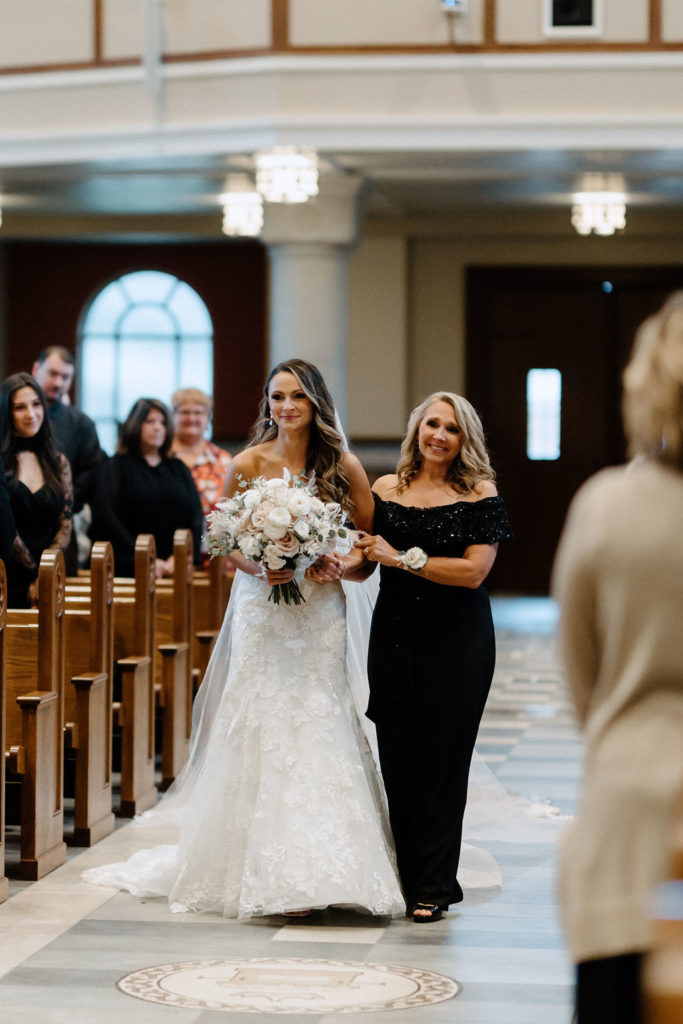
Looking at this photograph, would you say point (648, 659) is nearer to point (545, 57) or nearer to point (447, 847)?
point (447, 847)

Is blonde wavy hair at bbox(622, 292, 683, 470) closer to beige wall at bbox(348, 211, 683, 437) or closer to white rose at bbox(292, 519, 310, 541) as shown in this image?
white rose at bbox(292, 519, 310, 541)

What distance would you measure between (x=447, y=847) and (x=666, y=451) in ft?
10.8

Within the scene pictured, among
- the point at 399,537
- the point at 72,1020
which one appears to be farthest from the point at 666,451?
the point at 399,537

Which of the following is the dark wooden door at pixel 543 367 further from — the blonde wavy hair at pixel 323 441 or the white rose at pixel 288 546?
the white rose at pixel 288 546

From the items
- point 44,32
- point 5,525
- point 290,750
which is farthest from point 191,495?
point 44,32

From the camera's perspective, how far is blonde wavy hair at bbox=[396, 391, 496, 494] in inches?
211

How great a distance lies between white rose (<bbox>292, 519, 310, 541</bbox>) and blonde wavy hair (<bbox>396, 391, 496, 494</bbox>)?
46cm

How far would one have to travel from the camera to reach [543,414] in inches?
674

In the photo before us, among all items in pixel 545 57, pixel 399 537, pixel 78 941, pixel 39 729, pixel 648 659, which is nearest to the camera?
pixel 648 659

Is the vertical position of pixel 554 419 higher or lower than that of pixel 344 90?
lower

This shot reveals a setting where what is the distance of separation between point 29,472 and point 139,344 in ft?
32.2

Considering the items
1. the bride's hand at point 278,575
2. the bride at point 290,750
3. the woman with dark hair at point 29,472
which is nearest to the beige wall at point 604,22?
the woman with dark hair at point 29,472

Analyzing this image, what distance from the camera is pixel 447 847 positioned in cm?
524

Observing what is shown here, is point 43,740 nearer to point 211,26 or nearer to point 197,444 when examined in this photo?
point 197,444
